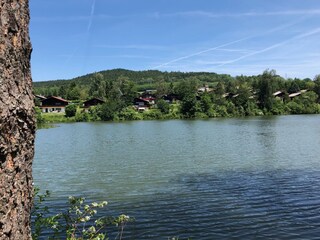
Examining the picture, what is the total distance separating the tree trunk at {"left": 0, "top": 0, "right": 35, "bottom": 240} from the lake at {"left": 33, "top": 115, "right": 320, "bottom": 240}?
11377 mm

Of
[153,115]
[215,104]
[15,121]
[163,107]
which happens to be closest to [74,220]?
[15,121]

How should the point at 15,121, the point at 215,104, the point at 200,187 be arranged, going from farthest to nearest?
the point at 215,104 → the point at 200,187 → the point at 15,121

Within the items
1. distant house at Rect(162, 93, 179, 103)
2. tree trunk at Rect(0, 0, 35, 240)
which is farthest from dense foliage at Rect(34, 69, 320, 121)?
tree trunk at Rect(0, 0, 35, 240)

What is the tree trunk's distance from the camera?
3.38 m

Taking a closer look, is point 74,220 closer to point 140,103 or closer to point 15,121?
point 15,121

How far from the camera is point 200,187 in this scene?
2228cm

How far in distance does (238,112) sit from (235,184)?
375ft

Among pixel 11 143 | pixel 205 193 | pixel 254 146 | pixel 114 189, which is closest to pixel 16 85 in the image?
pixel 11 143

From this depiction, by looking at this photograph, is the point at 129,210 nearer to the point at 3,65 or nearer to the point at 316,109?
the point at 3,65

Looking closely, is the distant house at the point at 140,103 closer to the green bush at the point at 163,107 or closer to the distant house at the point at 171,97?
the green bush at the point at 163,107

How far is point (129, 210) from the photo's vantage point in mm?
17734

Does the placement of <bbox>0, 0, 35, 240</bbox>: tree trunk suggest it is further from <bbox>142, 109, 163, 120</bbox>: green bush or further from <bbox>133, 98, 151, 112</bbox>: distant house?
<bbox>133, 98, 151, 112</bbox>: distant house

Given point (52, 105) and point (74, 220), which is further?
point (52, 105)

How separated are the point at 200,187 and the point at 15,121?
1961 cm
